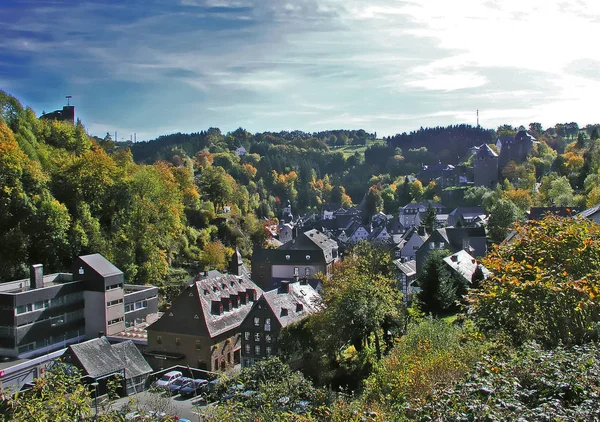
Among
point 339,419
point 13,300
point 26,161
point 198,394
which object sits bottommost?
point 198,394

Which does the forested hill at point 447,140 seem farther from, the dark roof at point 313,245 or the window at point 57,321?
the window at point 57,321

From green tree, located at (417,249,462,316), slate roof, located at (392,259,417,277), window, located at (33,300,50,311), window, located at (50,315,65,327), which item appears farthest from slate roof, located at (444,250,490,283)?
window, located at (33,300,50,311)

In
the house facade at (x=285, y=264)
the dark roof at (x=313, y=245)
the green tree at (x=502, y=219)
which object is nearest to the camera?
the house facade at (x=285, y=264)

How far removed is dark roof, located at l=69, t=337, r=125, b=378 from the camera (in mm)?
27188

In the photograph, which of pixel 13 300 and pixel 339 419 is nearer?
pixel 339 419

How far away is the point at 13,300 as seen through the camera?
32688 millimetres

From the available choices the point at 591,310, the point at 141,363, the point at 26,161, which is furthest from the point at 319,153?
the point at 591,310

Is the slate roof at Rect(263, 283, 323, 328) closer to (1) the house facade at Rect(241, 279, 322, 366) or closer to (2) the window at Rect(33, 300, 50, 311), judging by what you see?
(1) the house facade at Rect(241, 279, 322, 366)

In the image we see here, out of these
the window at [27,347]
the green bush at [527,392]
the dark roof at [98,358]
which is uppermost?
the green bush at [527,392]

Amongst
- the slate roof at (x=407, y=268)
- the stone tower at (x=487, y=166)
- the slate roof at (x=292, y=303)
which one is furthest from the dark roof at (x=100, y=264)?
the stone tower at (x=487, y=166)

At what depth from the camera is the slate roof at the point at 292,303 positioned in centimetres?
3185

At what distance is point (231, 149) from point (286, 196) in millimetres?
27667

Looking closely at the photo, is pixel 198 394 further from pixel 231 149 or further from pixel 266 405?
pixel 231 149

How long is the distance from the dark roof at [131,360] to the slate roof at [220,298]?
4.26 metres
